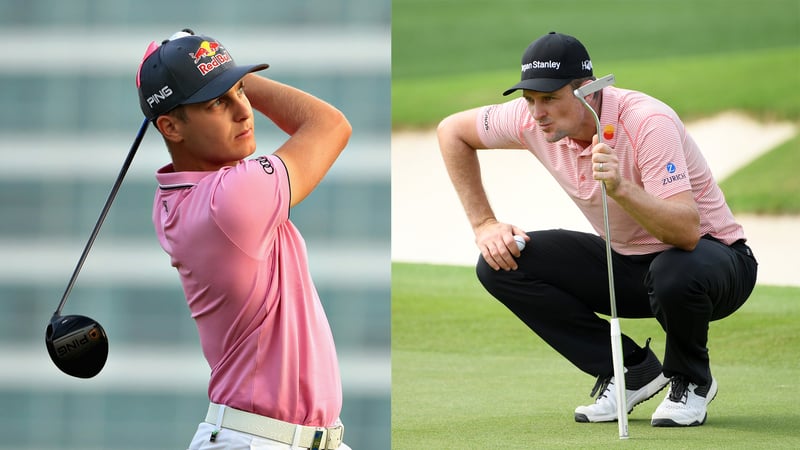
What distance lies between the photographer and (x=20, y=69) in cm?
1888

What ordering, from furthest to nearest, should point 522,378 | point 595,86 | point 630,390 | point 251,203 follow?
point 522,378
point 630,390
point 595,86
point 251,203

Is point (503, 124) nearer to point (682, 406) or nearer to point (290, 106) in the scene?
point (682, 406)

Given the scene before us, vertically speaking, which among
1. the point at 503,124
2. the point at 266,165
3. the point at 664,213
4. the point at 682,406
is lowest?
the point at 682,406

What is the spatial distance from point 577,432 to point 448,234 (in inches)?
170

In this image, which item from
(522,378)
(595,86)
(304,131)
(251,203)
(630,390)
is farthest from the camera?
(522,378)

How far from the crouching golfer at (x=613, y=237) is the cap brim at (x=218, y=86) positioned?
1075 millimetres

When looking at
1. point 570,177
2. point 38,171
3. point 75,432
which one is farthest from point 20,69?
point 570,177

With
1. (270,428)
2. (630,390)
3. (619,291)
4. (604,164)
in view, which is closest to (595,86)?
(604,164)

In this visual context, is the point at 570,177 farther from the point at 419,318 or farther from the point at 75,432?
the point at 75,432

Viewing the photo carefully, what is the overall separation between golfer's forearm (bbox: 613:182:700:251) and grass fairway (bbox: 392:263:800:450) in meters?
0.45

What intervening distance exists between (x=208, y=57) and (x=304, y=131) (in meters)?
0.18

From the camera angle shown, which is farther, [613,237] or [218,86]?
[613,237]

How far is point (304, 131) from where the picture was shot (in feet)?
6.28

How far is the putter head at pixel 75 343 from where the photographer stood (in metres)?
1.93
